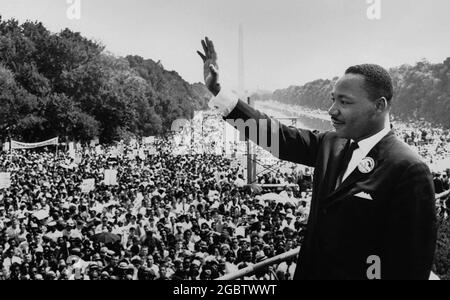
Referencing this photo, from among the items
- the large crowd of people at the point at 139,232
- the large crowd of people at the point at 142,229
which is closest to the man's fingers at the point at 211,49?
the large crowd of people at the point at 142,229

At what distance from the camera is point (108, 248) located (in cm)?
1105

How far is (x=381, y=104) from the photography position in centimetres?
221

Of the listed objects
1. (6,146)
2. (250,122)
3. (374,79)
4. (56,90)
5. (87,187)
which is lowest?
(87,187)

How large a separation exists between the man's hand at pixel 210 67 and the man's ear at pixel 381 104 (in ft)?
2.48

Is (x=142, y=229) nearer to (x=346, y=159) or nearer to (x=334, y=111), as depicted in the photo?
(x=346, y=159)

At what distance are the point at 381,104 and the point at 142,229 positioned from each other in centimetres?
1142

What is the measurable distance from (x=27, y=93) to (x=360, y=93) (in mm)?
36579

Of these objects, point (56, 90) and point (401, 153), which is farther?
point (56, 90)

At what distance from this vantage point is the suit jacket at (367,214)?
2.05 metres

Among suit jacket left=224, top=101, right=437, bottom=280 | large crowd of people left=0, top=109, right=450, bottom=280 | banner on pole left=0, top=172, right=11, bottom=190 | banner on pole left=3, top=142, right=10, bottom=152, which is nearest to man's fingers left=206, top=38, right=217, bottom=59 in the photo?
suit jacket left=224, top=101, right=437, bottom=280

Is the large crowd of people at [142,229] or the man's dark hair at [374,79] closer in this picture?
the man's dark hair at [374,79]

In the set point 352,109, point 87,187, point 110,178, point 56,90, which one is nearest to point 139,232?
point 87,187

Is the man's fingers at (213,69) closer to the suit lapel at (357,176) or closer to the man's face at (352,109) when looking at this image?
the man's face at (352,109)
